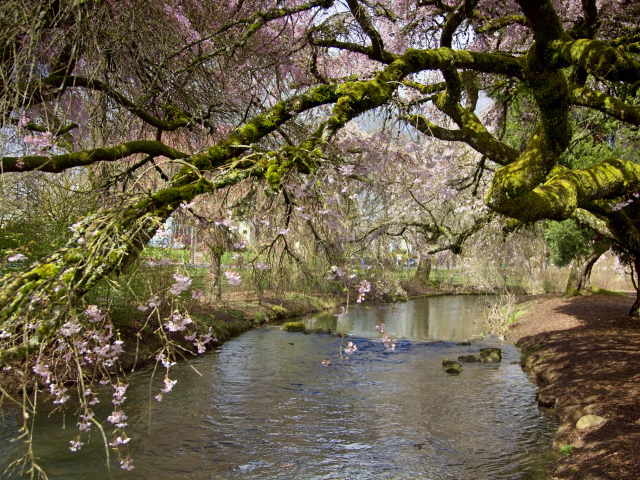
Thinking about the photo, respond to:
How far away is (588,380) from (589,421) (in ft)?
5.60

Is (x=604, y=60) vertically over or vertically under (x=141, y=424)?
over

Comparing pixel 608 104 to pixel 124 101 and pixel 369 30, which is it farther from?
pixel 124 101

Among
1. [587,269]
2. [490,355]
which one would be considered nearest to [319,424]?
[490,355]

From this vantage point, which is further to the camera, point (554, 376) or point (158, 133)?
point (554, 376)

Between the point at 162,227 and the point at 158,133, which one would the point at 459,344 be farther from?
the point at 162,227

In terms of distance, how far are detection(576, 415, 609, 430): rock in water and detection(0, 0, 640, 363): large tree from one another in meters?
2.32

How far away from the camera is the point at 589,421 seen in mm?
5516

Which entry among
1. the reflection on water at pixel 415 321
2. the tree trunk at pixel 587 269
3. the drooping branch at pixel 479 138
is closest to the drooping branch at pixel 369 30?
the drooping branch at pixel 479 138

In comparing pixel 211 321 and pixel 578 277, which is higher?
pixel 578 277

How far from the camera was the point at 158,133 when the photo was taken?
234 inches

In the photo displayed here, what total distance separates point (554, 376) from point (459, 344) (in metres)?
4.45

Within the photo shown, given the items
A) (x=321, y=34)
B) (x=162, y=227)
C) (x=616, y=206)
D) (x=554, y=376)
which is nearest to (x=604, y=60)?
(x=616, y=206)

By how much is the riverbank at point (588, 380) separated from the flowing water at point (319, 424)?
0.38m

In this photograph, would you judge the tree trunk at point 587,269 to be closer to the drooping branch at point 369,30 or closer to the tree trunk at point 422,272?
the tree trunk at point 422,272
